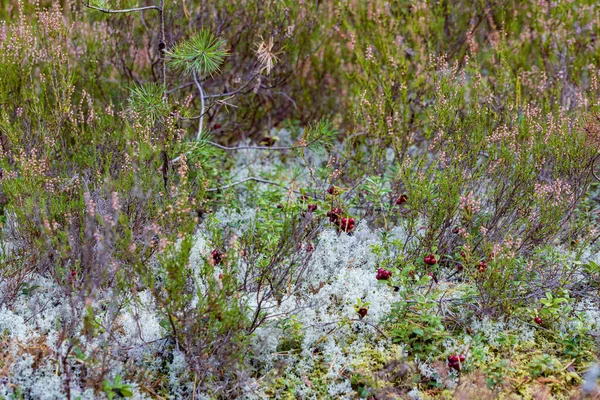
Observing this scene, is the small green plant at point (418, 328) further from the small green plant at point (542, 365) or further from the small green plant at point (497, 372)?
the small green plant at point (542, 365)

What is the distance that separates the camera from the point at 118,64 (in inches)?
171

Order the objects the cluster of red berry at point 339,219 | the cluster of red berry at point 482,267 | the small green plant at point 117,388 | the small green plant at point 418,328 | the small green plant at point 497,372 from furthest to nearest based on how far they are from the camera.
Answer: the cluster of red berry at point 339,219
the cluster of red berry at point 482,267
the small green plant at point 418,328
the small green plant at point 497,372
the small green plant at point 117,388

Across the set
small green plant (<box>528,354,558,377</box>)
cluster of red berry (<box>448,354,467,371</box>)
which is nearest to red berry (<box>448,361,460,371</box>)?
cluster of red berry (<box>448,354,467,371</box>)

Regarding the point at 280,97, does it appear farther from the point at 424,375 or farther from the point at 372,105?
the point at 424,375

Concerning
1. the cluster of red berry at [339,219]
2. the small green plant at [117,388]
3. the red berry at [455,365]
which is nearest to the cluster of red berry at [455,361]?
the red berry at [455,365]

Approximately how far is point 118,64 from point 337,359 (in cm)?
290

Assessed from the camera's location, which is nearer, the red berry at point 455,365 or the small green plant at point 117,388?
the small green plant at point 117,388

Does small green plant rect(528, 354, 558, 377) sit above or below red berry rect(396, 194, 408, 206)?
below

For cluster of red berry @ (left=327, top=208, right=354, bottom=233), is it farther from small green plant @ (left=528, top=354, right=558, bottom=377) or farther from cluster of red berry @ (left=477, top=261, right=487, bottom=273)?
small green plant @ (left=528, top=354, right=558, bottom=377)

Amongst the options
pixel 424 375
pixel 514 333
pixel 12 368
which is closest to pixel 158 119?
pixel 12 368

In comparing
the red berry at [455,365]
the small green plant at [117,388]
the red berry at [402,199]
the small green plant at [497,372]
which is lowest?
the small green plant at [117,388]

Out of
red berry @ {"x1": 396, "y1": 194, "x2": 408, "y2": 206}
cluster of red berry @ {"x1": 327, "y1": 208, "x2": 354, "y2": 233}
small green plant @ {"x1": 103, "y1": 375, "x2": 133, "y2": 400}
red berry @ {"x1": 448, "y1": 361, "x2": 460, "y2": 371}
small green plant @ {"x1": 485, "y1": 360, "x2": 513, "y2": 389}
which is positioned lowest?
small green plant @ {"x1": 103, "y1": 375, "x2": 133, "y2": 400}

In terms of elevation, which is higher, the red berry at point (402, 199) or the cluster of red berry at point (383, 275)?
the red berry at point (402, 199)

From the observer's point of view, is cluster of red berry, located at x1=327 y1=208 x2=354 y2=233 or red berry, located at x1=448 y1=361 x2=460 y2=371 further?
cluster of red berry, located at x1=327 y1=208 x2=354 y2=233
